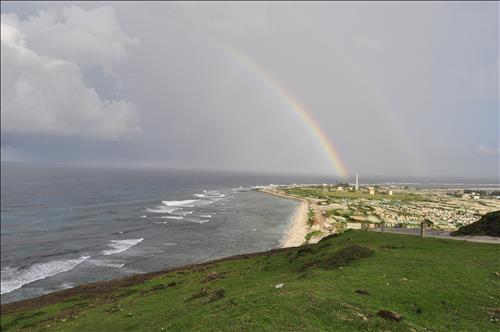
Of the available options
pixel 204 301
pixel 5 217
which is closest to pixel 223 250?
pixel 204 301

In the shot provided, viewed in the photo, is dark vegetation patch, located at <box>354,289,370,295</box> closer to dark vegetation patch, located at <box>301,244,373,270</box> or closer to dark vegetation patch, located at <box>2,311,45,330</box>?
dark vegetation patch, located at <box>301,244,373,270</box>

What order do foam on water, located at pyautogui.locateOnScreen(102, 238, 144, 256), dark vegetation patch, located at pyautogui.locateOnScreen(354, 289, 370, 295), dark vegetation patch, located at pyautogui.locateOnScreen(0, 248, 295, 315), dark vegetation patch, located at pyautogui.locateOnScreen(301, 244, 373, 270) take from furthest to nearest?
foam on water, located at pyautogui.locateOnScreen(102, 238, 144, 256), dark vegetation patch, located at pyautogui.locateOnScreen(0, 248, 295, 315), dark vegetation patch, located at pyautogui.locateOnScreen(301, 244, 373, 270), dark vegetation patch, located at pyautogui.locateOnScreen(354, 289, 370, 295)

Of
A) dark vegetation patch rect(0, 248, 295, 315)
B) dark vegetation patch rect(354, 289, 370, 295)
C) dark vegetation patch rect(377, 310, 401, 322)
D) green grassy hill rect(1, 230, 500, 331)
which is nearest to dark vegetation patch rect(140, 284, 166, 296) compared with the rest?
green grassy hill rect(1, 230, 500, 331)

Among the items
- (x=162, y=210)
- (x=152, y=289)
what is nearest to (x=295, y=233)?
(x=152, y=289)

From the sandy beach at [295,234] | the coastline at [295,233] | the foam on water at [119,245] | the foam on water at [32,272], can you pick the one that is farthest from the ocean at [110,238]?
the sandy beach at [295,234]

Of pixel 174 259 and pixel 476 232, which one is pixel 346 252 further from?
pixel 174 259

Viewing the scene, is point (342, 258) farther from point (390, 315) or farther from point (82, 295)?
point (82, 295)
